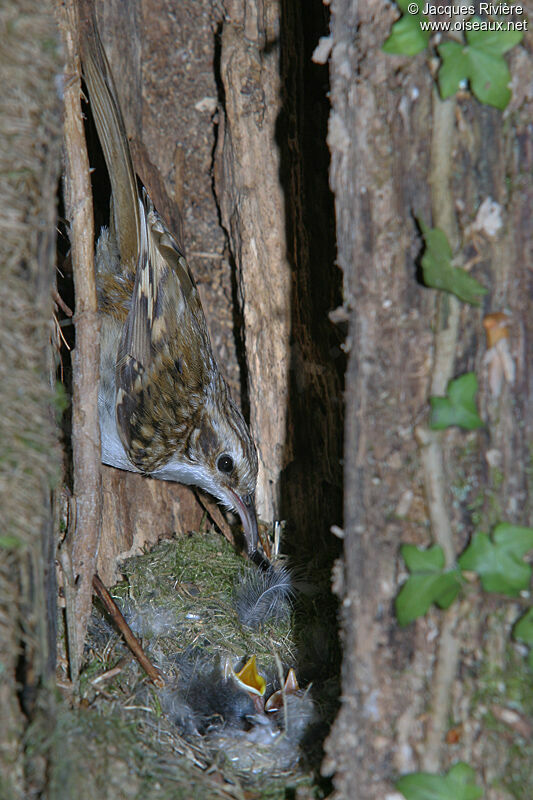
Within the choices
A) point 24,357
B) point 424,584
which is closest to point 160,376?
point 24,357

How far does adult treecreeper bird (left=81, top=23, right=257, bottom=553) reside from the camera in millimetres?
2684

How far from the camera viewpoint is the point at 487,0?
4.81 ft

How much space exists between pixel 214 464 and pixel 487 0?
1.88 m

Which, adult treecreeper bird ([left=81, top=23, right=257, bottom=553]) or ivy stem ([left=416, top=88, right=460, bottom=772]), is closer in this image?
ivy stem ([left=416, top=88, right=460, bottom=772])

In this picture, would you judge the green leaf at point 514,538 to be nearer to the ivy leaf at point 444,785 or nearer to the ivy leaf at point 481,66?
the ivy leaf at point 444,785

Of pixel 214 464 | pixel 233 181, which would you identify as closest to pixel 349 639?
pixel 214 464

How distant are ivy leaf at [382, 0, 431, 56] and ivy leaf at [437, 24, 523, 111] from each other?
5cm

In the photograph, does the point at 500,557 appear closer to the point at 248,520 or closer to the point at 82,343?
the point at 82,343

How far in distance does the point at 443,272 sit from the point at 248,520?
61.3 inches

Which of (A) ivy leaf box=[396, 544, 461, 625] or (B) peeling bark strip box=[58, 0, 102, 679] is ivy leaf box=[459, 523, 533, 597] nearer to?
(A) ivy leaf box=[396, 544, 461, 625]

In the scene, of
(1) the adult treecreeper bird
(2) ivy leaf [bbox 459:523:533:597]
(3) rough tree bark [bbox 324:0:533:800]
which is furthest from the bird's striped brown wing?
(2) ivy leaf [bbox 459:523:533:597]

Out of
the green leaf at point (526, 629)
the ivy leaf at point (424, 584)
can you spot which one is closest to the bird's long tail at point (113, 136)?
the ivy leaf at point (424, 584)

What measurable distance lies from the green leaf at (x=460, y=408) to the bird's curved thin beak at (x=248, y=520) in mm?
1409

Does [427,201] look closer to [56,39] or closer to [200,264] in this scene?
[56,39]
